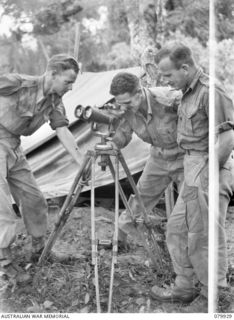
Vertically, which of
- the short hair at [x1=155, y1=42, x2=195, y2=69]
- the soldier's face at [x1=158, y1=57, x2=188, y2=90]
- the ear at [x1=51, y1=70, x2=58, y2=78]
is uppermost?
the short hair at [x1=155, y1=42, x2=195, y2=69]

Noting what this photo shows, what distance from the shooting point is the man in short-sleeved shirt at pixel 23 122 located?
13.4 feet

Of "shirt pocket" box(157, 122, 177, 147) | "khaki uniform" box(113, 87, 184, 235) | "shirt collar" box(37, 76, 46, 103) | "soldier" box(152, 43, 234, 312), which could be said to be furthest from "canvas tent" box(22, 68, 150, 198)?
"soldier" box(152, 43, 234, 312)

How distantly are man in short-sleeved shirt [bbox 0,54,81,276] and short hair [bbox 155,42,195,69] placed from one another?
0.91 metres

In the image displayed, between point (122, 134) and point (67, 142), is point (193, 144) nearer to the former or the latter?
point (122, 134)

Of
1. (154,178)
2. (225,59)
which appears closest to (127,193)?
(154,178)

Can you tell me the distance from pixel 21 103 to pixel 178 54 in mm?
1474

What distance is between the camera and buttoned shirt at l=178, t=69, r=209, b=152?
3.51 m

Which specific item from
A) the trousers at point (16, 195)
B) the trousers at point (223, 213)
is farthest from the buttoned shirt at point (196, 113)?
the trousers at point (16, 195)

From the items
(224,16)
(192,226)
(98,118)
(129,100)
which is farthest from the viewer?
(224,16)

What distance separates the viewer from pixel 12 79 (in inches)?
163

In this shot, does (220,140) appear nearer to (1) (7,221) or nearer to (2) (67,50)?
(1) (7,221)

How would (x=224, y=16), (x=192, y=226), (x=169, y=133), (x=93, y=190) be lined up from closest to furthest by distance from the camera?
(x=192, y=226) → (x=93, y=190) → (x=169, y=133) → (x=224, y=16)

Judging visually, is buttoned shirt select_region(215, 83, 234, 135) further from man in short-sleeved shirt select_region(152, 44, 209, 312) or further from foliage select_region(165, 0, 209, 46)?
foliage select_region(165, 0, 209, 46)

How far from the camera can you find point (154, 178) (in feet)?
14.7
